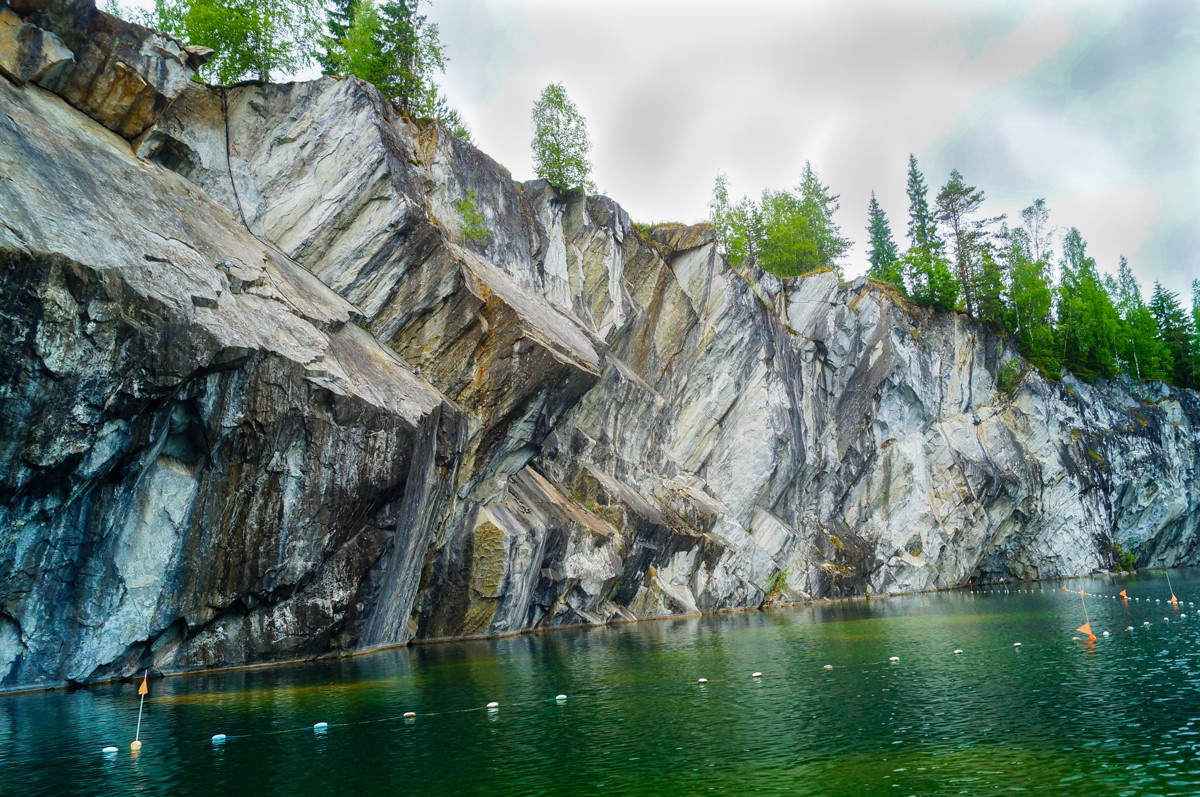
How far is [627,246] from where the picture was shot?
58.9m

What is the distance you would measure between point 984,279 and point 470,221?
2343 inches

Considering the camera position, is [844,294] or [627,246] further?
[844,294]

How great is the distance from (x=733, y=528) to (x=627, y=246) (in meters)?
21.7

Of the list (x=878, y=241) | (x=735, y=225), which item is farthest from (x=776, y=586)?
(x=878, y=241)

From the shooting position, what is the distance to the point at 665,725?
680 inches

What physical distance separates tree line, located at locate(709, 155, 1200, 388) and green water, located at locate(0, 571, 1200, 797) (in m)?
51.9

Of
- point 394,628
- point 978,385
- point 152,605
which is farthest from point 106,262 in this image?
point 978,385

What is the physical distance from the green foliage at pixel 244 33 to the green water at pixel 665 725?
32.3 meters

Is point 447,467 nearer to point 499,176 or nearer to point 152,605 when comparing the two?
point 152,605

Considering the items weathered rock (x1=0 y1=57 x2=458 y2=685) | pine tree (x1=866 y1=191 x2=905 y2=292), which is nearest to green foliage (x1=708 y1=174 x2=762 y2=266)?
pine tree (x1=866 y1=191 x2=905 y2=292)

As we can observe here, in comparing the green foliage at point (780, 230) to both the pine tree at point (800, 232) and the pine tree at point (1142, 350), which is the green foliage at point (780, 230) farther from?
the pine tree at point (1142, 350)

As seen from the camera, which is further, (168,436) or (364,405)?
(364,405)

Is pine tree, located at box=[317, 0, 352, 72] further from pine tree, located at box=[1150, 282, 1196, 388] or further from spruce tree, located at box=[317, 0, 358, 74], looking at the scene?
pine tree, located at box=[1150, 282, 1196, 388]

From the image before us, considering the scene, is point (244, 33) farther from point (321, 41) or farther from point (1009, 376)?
point (1009, 376)
